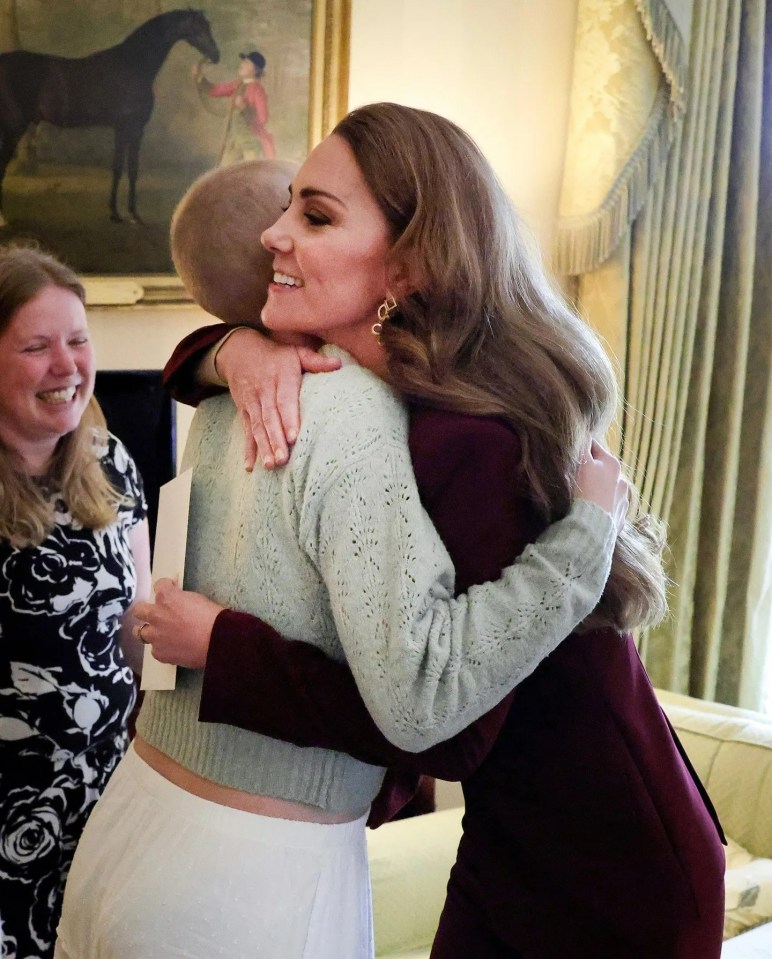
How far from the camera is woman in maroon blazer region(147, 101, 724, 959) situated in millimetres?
957

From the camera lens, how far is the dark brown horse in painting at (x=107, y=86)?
250 cm

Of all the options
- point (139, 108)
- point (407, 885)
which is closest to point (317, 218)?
point (407, 885)

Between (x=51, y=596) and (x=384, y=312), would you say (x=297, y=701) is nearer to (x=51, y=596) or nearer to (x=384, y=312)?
(x=384, y=312)

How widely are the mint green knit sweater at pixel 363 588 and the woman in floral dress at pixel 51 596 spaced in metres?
0.87

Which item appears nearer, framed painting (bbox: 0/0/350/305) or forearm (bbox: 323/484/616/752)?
forearm (bbox: 323/484/616/752)

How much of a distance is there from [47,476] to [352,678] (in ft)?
3.94

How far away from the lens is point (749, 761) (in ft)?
7.50

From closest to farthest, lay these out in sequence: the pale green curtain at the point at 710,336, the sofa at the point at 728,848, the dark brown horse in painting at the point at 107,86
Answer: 1. the sofa at the point at 728,848
2. the dark brown horse in painting at the point at 107,86
3. the pale green curtain at the point at 710,336

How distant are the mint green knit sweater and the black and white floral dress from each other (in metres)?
0.86

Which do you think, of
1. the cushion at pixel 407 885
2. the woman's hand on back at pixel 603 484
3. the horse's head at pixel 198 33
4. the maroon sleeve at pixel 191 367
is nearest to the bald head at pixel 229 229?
the maroon sleeve at pixel 191 367

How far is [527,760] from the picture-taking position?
1090 millimetres

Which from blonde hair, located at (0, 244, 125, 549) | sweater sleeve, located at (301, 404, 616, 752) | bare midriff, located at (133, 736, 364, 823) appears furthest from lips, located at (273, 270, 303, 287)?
blonde hair, located at (0, 244, 125, 549)

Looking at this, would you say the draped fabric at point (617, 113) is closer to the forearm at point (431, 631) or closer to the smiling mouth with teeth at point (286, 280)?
the smiling mouth with teeth at point (286, 280)

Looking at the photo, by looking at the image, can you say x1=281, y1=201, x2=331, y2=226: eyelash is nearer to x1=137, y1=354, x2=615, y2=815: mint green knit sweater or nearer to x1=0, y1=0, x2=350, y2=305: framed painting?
x1=137, y1=354, x2=615, y2=815: mint green knit sweater
